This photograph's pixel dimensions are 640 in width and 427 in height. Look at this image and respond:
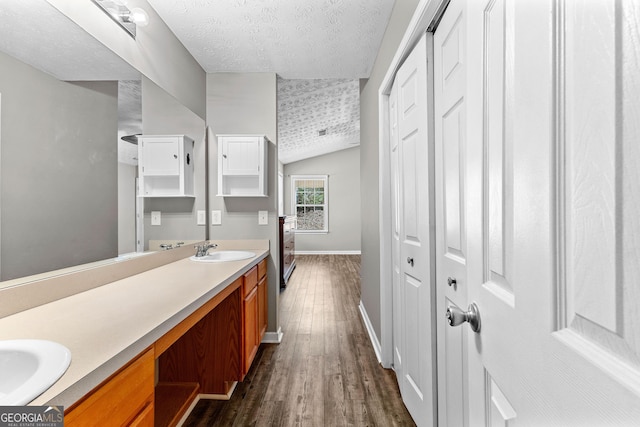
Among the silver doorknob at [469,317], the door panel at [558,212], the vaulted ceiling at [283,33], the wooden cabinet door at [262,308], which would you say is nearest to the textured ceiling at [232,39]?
the vaulted ceiling at [283,33]

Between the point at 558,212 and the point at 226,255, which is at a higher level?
the point at 558,212

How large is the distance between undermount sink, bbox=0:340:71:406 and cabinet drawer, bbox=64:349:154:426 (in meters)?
0.10

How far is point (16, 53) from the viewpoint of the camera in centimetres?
101

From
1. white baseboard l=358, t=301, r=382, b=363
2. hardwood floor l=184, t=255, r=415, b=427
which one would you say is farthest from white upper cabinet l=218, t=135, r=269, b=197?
white baseboard l=358, t=301, r=382, b=363

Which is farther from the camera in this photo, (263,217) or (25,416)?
(263,217)

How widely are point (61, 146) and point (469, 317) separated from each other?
1478mm

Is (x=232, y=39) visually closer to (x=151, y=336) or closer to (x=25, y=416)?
(x=151, y=336)

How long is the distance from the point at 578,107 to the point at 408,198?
131 centimetres

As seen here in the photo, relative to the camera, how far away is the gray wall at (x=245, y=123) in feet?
8.77

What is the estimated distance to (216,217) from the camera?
2656mm

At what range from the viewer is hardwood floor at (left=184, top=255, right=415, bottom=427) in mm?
1667

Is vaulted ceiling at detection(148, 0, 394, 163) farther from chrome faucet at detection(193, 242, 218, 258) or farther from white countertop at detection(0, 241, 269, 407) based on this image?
white countertop at detection(0, 241, 269, 407)

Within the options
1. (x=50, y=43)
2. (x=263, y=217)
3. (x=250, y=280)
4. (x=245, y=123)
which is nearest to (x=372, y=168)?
(x=263, y=217)

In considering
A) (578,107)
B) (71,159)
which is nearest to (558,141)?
(578,107)
